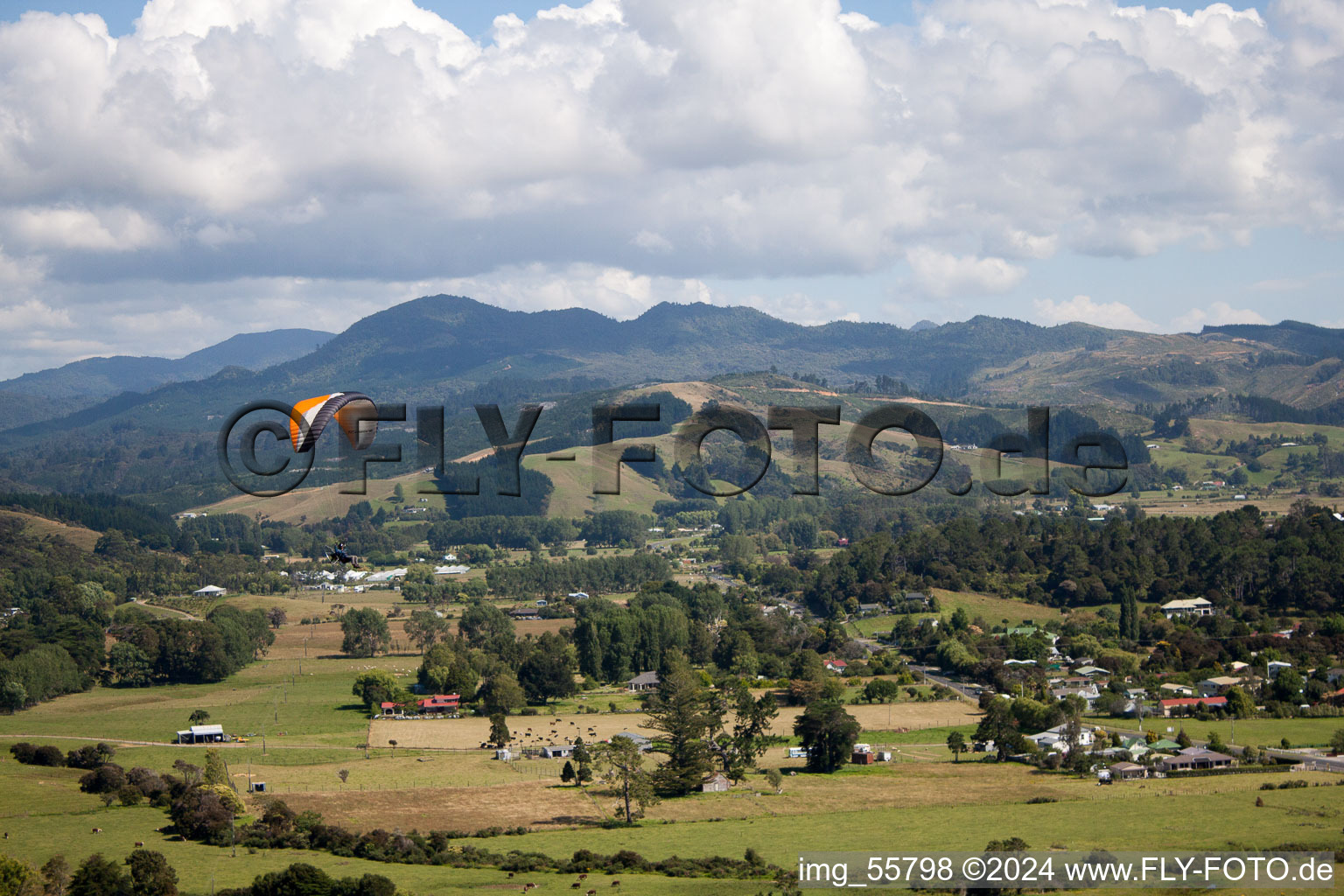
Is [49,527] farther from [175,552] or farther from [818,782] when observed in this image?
[818,782]

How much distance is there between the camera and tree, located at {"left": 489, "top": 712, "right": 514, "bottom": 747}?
7181cm

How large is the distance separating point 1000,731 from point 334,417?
40.6 meters

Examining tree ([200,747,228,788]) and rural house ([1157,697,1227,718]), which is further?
rural house ([1157,697,1227,718])

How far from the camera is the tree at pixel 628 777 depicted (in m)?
56.1

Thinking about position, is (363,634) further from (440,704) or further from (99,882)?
(99,882)

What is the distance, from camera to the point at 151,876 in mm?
42188

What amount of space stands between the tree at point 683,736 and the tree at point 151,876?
24027 mm

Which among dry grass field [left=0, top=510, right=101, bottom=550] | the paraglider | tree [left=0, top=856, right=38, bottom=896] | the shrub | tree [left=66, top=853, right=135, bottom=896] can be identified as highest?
the paraglider

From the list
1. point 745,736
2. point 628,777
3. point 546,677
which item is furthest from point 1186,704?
point 546,677

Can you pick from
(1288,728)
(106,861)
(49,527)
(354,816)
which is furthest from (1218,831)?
(49,527)

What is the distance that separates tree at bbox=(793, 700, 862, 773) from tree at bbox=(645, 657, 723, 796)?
5.13m

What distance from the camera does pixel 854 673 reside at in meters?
94.1

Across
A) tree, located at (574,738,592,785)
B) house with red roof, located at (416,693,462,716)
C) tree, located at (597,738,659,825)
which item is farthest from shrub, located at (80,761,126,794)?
house with red roof, located at (416,693,462,716)

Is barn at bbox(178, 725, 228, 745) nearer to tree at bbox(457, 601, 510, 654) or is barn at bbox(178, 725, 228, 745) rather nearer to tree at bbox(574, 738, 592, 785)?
tree at bbox(574, 738, 592, 785)
